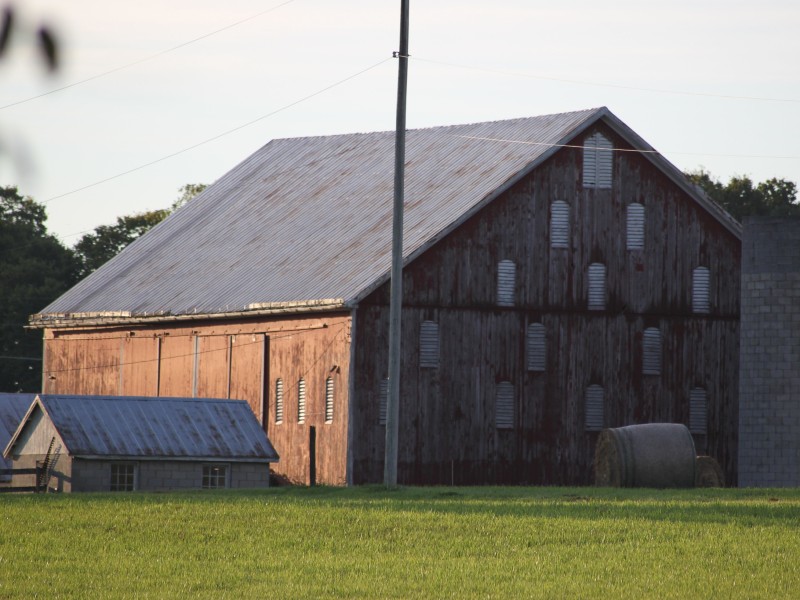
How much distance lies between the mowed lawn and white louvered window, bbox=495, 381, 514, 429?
1236cm

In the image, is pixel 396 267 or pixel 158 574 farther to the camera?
pixel 396 267

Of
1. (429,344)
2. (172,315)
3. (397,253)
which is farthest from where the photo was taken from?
(172,315)

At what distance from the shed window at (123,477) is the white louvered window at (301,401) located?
4961mm

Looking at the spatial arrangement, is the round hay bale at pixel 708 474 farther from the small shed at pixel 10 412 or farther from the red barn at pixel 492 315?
the small shed at pixel 10 412

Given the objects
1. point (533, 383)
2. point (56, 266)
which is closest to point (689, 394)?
point (533, 383)

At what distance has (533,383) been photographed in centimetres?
4116

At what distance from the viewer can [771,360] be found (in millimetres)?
40125

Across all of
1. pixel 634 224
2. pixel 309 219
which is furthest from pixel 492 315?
pixel 309 219

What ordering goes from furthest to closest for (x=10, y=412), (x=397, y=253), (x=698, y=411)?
(x=10, y=412)
(x=698, y=411)
(x=397, y=253)

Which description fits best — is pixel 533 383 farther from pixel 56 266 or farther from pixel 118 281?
pixel 56 266

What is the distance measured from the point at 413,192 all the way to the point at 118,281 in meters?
11.9

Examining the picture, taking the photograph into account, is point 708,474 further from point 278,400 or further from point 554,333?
point 278,400

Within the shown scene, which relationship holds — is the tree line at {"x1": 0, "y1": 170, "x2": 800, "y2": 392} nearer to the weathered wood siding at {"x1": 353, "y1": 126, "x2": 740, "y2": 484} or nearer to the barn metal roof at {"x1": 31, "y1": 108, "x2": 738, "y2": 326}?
the barn metal roof at {"x1": 31, "y1": 108, "x2": 738, "y2": 326}

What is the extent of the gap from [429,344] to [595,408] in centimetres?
480
